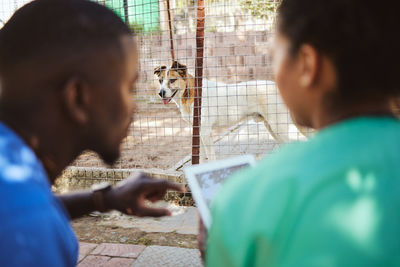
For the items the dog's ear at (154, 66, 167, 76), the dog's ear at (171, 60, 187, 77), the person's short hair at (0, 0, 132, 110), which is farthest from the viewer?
the dog's ear at (154, 66, 167, 76)

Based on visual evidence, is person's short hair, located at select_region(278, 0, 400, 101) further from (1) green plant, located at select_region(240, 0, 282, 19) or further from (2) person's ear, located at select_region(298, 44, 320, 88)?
(1) green plant, located at select_region(240, 0, 282, 19)

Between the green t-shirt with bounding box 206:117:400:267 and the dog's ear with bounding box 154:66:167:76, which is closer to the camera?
the green t-shirt with bounding box 206:117:400:267

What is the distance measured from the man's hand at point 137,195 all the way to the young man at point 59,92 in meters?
0.33

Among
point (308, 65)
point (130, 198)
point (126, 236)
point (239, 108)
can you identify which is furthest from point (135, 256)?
point (239, 108)

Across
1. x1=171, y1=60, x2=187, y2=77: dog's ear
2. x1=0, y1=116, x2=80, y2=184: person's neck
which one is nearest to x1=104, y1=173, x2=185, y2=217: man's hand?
x1=0, y1=116, x2=80, y2=184: person's neck

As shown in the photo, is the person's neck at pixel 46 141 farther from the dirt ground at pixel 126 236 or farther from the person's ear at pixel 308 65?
the dirt ground at pixel 126 236

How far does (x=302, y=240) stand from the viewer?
24.3 inches

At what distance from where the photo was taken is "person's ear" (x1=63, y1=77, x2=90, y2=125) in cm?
94

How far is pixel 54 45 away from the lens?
3.06 feet

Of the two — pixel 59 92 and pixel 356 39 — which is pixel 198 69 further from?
pixel 356 39

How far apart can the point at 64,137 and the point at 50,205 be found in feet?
0.94

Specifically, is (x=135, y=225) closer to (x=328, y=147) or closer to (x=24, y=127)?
(x=24, y=127)

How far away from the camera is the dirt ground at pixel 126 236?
3.15 metres

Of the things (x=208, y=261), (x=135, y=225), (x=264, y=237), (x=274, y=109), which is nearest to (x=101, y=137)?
(x=208, y=261)
